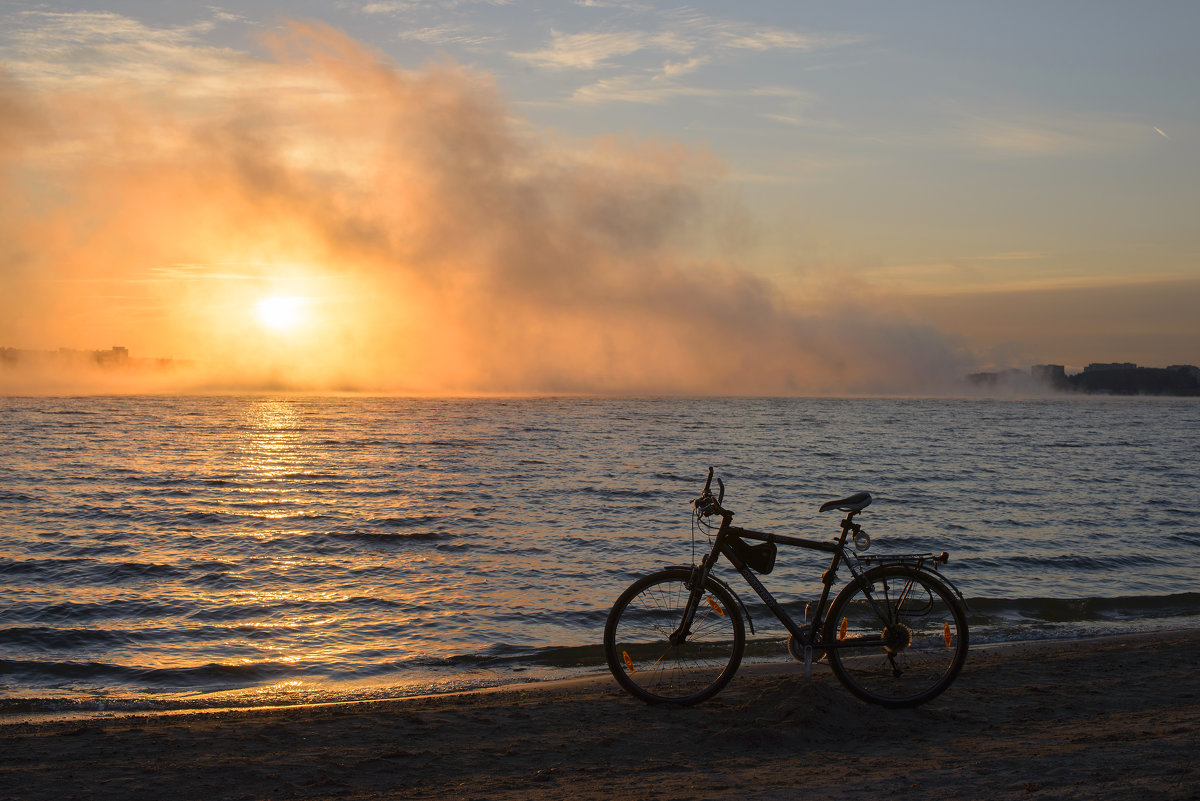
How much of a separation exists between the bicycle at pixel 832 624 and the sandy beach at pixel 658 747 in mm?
245

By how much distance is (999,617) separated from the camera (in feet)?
42.1

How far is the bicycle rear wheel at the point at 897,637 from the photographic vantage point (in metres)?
7.49

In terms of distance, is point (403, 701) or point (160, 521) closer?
point (403, 701)

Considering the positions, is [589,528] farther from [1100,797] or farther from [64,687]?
[1100,797]

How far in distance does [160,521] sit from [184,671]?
13.6 m

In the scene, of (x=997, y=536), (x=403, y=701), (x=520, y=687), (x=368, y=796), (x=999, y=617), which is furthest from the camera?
(x=997, y=536)

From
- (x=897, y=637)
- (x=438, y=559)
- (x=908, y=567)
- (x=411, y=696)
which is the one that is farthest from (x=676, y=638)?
(x=438, y=559)

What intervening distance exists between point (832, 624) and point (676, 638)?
4.59 ft

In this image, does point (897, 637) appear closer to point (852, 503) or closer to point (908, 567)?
point (908, 567)

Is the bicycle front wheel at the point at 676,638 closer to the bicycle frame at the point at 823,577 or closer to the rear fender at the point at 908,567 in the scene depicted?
the bicycle frame at the point at 823,577

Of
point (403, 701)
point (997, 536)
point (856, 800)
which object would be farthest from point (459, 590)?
point (997, 536)

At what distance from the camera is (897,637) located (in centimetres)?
758

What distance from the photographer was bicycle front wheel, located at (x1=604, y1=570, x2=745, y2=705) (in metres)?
7.55

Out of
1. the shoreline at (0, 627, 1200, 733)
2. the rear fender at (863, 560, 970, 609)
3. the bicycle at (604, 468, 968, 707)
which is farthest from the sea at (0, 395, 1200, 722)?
the rear fender at (863, 560, 970, 609)
